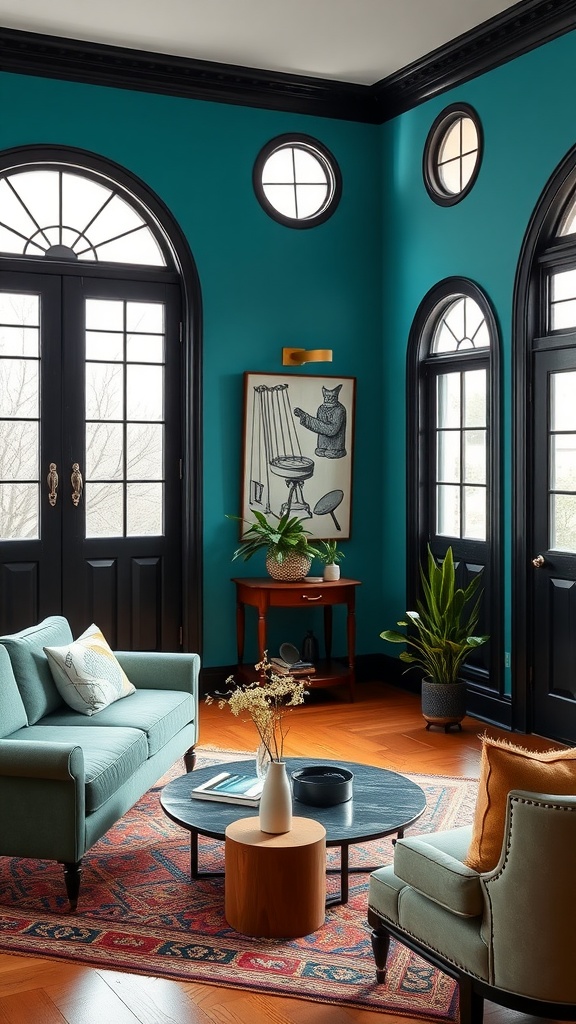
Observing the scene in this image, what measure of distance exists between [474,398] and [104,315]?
225 cm

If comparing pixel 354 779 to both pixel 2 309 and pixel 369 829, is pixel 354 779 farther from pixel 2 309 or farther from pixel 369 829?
pixel 2 309

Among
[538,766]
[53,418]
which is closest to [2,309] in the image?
[53,418]

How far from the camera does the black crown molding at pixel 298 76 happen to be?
5.41 meters

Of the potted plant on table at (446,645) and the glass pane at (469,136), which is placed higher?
the glass pane at (469,136)

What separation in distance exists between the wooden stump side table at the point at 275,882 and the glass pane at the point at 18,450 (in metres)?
3.29

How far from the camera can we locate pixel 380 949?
9.49ft

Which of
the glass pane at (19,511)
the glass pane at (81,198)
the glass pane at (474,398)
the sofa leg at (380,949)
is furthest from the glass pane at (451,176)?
the sofa leg at (380,949)

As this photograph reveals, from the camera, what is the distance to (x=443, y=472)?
6422 mm

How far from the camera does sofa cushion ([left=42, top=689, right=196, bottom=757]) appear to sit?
13.6 ft

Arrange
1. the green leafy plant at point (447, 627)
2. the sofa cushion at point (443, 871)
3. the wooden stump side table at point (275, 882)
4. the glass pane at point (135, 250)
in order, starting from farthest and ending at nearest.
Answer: the glass pane at point (135, 250) → the green leafy plant at point (447, 627) → the wooden stump side table at point (275, 882) → the sofa cushion at point (443, 871)

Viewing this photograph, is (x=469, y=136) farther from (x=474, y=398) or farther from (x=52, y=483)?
(x=52, y=483)

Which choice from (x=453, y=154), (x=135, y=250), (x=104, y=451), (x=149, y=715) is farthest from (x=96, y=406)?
(x=453, y=154)

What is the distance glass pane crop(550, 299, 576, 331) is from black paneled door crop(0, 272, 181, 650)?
227 cm

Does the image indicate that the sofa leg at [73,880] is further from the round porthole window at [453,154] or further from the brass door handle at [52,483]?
the round porthole window at [453,154]
